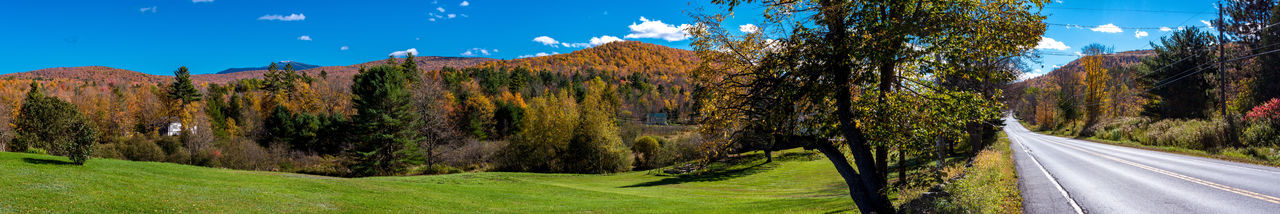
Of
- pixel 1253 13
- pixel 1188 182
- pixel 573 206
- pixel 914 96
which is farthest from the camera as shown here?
pixel 1253 13

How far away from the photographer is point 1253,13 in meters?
32.0

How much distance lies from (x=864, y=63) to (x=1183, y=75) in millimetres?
47363

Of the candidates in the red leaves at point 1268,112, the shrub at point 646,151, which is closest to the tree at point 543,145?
the shrub at point 646,151

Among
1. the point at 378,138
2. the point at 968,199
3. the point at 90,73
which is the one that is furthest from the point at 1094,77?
the point at 90,73

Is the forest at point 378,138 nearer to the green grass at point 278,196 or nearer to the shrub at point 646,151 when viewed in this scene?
the shrub at point 646,151

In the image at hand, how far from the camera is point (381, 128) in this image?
41875 millimetres

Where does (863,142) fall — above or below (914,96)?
below

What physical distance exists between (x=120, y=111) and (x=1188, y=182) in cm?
10044

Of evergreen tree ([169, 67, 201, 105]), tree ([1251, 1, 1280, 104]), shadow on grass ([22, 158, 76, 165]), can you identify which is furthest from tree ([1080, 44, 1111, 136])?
evergreen tree ([169, 67, 201, 105])

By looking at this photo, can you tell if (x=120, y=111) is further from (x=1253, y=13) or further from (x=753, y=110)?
(x=1253, y=13)

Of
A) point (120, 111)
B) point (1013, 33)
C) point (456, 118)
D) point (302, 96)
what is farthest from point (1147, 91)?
A: point (120, 111)

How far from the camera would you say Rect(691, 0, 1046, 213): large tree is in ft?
23.2

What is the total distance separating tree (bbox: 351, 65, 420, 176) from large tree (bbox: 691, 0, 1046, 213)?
127 ft

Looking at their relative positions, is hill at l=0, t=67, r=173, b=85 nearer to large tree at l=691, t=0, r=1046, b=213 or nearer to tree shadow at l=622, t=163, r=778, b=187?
tree shadow at l=622, t=163, r=778, b=187
